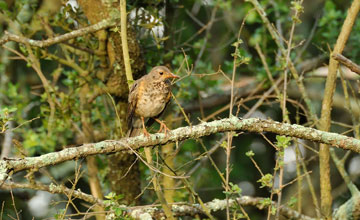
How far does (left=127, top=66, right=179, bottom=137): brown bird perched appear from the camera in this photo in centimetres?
542

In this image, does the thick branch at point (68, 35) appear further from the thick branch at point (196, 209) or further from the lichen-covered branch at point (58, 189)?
the thick branch at point (196, 209)

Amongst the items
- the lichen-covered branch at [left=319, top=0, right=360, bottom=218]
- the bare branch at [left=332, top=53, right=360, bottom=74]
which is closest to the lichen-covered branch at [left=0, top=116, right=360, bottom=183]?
the bare branch at [left=332, top=53, right=360, bottom=74]

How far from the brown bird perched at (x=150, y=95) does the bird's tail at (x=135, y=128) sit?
28mm

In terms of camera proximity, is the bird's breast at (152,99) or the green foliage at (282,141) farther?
the bird's breast at (152,99)

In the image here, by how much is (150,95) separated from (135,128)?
1.43 feet

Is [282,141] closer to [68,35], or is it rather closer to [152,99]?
[152,99]

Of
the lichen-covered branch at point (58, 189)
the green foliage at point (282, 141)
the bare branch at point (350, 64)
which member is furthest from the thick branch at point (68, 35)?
the bare branch at point (350, 64)

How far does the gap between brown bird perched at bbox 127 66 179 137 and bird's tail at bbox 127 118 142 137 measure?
0.09ft

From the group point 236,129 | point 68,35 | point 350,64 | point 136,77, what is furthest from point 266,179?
point 68,35

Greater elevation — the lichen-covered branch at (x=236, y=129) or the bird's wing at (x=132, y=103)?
the bird's wing at (x=132, y=103)

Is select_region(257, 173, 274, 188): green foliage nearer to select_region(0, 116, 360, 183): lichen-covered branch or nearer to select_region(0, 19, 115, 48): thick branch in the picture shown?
select_region(0, 116, 360, 183): lichen-covered branch

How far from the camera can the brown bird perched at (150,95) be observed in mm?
5418

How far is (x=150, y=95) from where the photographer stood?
17.9 feet

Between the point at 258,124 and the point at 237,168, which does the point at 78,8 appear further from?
the point at 237,168
